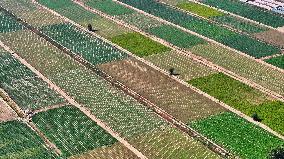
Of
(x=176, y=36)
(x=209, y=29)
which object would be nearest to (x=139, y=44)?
(x=176, y=36)

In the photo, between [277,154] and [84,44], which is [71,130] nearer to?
[277,154]

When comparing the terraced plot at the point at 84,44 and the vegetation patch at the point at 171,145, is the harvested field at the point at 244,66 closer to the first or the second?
the terraced plot at the point at 84,44

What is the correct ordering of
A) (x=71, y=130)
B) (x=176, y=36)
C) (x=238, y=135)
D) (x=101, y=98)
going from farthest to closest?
(x=176, y=36) < (x=101, y=98) < (x=71, y=130) < (x=238, y=135)

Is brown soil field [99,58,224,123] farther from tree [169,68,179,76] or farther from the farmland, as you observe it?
tree [169,68,179,76]

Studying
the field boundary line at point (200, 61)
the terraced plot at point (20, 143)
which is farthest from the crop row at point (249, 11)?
the terraced plot at point (20, 143)

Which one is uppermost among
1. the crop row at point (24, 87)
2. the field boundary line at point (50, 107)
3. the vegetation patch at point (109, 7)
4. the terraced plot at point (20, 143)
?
the terraced plot at point (20, 143)
